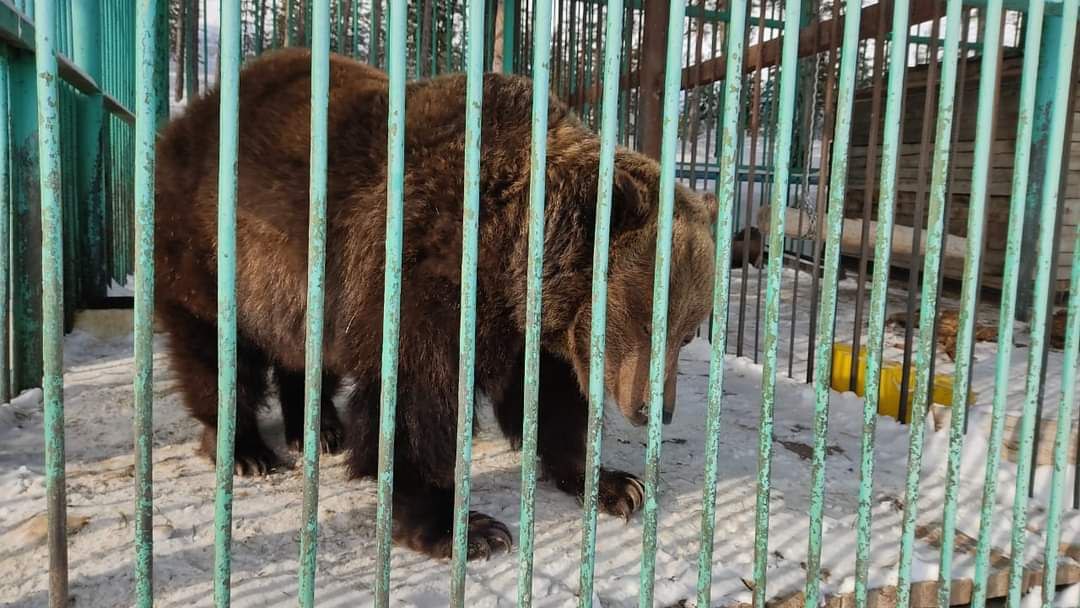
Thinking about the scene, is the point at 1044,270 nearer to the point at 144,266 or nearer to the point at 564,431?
the point at 564,431

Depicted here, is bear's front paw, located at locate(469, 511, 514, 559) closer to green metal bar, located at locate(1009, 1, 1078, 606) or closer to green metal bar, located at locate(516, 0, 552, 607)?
green metal bar, located at locate(516, 0, 552, 607)

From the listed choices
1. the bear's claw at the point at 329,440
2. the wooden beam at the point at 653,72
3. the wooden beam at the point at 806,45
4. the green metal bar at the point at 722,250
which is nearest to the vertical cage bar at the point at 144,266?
the green metal bar at the point at 722,250

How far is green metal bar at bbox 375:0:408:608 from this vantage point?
4.84ft

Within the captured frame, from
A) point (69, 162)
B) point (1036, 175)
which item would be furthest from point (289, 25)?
point (1036, 175)

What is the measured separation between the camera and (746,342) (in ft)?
20.1

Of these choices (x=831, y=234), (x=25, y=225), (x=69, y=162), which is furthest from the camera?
(x=69, y=162)

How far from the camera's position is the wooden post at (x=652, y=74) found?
15.3 ft

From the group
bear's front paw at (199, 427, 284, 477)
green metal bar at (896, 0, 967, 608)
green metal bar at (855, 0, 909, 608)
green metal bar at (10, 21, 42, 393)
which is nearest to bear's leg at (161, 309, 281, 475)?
bear's front paw at (199, 427, 284, 477)

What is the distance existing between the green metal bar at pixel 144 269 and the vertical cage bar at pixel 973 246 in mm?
1814

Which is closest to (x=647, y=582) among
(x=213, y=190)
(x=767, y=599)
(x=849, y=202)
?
(x=767, y=599)

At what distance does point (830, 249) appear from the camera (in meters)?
1.87

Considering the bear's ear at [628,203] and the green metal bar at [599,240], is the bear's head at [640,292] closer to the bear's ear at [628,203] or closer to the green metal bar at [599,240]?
the bear's ear at [628,203]

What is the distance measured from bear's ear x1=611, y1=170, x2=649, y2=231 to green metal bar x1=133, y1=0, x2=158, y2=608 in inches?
49.2

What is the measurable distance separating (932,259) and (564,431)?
155 centimetres
